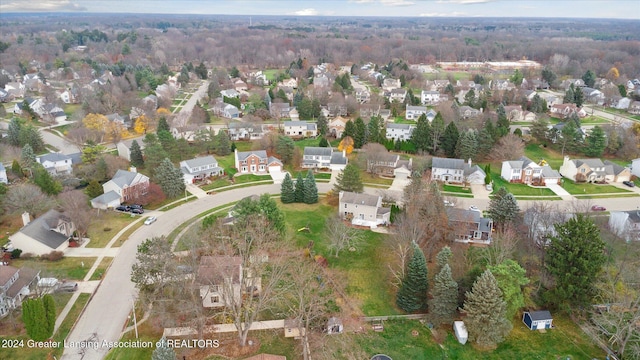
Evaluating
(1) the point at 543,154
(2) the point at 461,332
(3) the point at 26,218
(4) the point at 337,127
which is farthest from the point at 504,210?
(3) the point at 26,218

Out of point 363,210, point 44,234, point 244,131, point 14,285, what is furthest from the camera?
point 244,131

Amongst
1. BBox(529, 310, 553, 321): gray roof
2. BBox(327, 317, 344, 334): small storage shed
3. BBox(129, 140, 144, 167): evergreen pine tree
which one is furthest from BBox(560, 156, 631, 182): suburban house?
BBox(129, 140, 144, 167): evergreen pine tree

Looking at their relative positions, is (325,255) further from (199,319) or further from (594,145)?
(594,145)

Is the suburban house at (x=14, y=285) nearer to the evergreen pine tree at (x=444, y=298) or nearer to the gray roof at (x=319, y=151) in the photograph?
the evergreen pine tree at (x=444, y=298)

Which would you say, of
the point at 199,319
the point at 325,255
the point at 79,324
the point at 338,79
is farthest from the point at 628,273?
the point at 338,79

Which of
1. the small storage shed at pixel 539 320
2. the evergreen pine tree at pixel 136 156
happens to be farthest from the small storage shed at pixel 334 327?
the evergreen pine tree at pixel 136 156

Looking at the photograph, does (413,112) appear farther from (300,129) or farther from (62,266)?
(62,266)
